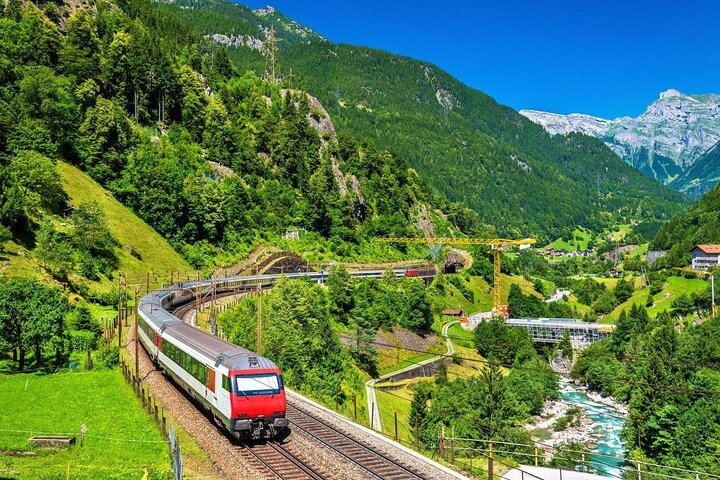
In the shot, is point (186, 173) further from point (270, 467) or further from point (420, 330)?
point (270, 467)

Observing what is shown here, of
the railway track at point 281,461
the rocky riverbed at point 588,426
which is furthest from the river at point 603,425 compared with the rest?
the railway track at point 281,461

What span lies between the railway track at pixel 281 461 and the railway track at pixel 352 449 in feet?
7.01

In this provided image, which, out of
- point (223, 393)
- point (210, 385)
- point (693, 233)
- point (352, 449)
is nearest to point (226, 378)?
point (223, 393)

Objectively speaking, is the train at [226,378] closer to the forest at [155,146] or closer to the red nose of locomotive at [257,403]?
the red nose of locomotive at [257,403]

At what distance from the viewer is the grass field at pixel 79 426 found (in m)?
22.4

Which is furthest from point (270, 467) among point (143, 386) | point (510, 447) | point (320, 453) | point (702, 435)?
point (702, 435)

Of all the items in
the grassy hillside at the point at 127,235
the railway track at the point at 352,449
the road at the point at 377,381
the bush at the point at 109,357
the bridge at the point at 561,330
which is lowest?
the bridge at the point at 561,330

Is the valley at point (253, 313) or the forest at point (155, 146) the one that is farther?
the forest at point (155, 146)

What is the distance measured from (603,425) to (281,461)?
71.1m

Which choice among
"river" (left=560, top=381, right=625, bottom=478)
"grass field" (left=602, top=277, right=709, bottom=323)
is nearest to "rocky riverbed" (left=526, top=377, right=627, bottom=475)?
"river" (left=560, top=381, right=625, bottom=478)

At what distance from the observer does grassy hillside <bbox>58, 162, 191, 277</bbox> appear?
7250cm

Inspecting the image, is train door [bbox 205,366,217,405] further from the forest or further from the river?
the river

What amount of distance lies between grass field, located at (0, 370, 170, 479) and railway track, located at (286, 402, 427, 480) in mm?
7330

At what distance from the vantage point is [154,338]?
37.9 metres
